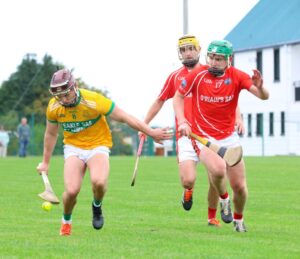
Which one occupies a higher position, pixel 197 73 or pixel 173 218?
pixel 197 73

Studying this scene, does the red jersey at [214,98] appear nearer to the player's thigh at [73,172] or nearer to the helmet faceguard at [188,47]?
the helmet faceguard at [188,47]

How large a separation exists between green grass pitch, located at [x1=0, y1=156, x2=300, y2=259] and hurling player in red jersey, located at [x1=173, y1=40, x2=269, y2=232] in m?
0.55

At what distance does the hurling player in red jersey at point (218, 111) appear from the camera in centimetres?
1261

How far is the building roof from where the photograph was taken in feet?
237

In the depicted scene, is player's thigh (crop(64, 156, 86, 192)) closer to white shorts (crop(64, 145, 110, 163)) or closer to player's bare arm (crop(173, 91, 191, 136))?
white shorts (crop(64, 145, 110, 163))

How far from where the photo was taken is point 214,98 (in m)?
12.8

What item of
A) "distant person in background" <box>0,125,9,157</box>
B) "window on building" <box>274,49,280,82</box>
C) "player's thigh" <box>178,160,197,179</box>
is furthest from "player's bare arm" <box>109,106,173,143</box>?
"window on building" <box>274,49,280,82</box>

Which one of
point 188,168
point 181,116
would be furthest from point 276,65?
point 181,116

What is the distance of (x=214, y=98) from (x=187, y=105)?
1001 millimetres

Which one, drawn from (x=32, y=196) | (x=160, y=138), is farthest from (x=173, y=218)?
(x=32, y=196)

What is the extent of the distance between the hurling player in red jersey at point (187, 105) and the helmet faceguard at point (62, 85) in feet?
6.73

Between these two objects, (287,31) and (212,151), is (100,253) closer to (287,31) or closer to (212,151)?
(212,151)

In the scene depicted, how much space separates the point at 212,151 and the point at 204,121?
17.5 inches

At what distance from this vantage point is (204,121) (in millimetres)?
13008
